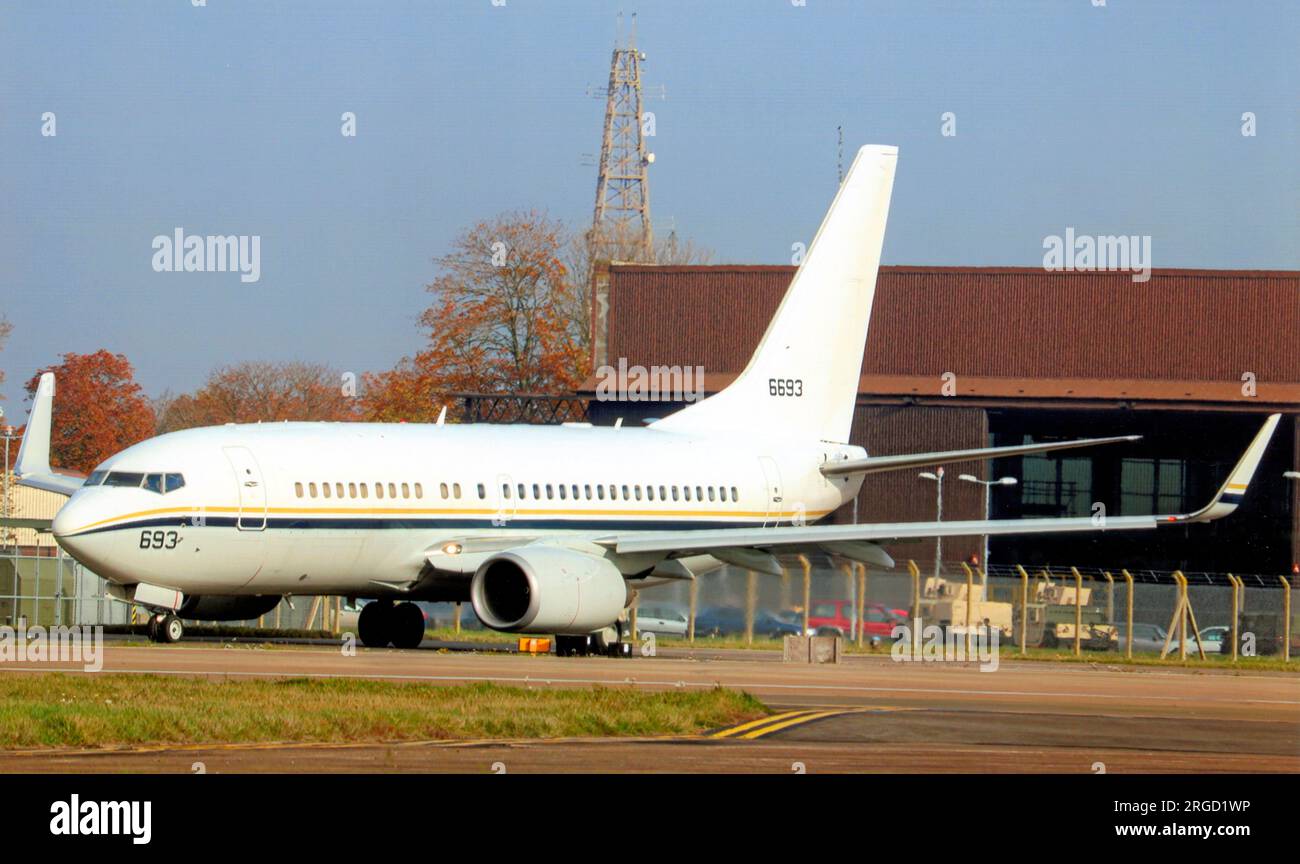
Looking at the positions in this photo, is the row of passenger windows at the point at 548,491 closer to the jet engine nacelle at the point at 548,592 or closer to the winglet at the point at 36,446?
the jet engine nacelle at the point at 548,592

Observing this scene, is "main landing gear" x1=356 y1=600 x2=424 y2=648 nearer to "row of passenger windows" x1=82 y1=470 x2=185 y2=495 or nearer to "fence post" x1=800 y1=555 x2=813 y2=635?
"row of passenger windows" x1=82 y1=470 x2=185 y2=495

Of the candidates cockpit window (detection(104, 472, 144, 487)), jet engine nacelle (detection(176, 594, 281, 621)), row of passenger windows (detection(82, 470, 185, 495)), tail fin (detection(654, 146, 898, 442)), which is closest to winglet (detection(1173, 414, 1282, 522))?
tail fin (detection(654, 146, 898, 442))

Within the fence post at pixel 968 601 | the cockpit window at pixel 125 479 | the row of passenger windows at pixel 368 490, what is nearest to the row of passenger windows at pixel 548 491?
the row of passenger windows at pixel 368 490

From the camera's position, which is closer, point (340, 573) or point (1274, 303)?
point (340, 573)

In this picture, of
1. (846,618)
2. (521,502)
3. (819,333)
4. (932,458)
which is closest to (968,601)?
(846,618)

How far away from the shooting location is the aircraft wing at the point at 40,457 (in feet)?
120

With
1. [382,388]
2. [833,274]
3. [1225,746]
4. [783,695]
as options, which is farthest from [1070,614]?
[382,388]

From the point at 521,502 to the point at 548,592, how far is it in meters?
3.31

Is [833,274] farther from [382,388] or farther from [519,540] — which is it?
[382,388]

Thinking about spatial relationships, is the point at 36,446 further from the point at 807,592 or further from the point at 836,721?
the point at 836,721

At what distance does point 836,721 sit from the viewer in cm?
1898

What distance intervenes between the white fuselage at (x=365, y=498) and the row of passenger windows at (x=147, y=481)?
0.05 metres
